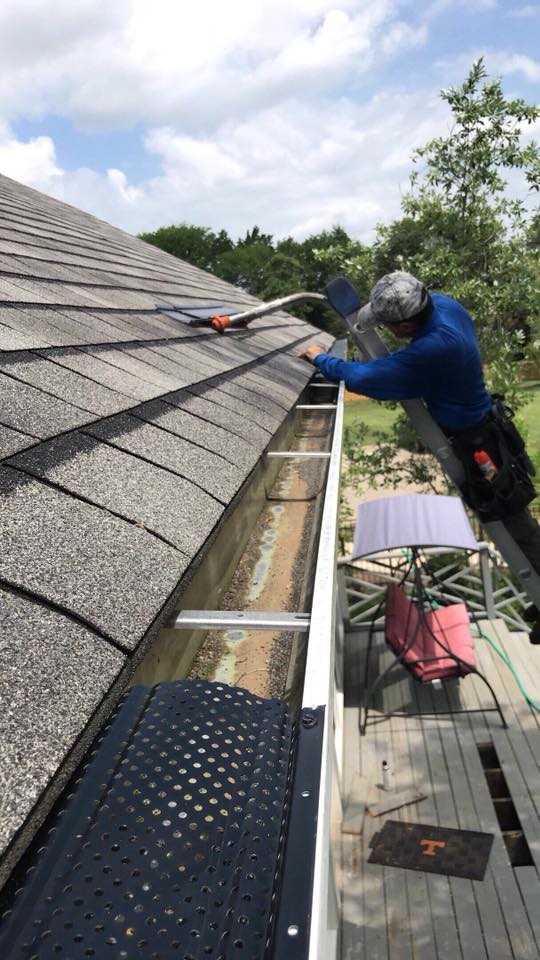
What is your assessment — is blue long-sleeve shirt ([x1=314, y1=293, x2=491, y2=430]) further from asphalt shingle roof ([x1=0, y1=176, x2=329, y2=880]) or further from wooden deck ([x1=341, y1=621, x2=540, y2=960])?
wooden deck ([x1=341, y1=621, x2=540, y2=960])

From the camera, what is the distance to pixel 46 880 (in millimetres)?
845

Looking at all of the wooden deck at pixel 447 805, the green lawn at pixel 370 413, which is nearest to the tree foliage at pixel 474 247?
the wooden deck at pixel 447 805

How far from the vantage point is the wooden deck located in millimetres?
4074

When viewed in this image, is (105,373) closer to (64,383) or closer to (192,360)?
(64,383)

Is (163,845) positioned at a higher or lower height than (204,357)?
lower

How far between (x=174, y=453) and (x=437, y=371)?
7.64ft

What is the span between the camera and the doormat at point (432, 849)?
4.50m

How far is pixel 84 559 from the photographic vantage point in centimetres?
122

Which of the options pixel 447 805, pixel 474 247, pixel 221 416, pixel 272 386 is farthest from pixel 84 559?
pixel 474 247

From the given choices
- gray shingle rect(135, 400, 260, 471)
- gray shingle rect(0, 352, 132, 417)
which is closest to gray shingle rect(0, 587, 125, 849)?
gray shingle rect(0, 352, 132, 417)

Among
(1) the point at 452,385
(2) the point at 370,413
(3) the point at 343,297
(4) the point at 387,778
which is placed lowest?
(2) the point at 370,413

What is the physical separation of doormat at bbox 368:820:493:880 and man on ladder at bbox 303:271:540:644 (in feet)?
6.56

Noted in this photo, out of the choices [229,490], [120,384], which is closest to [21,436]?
[229,490]

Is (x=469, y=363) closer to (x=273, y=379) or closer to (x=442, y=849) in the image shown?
(x=273, y=379)
